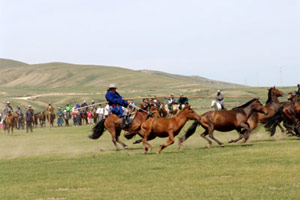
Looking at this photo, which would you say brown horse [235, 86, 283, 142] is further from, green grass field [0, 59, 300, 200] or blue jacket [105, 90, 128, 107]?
blue jacket [105, 90, 128, 107]

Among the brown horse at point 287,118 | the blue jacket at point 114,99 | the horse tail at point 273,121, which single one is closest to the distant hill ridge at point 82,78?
the brown horse at point 287,118

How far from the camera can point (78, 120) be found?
48.4m

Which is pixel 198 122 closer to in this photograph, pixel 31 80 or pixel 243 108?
pixel 243 108

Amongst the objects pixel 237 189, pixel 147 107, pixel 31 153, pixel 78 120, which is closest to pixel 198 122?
pixel 147 107

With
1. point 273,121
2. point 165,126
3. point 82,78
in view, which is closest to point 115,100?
point 165,126

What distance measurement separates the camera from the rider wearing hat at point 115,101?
20.0 metres

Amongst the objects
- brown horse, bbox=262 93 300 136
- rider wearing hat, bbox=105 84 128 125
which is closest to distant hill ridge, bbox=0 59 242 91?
brown horse, bbox=262 93 300 136

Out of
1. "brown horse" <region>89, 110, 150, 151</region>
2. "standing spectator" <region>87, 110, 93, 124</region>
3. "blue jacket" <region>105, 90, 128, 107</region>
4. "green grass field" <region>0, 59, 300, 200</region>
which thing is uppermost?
"blue jacket" <region>105, 90, 128, 107</region>

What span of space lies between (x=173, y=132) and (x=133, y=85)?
133 meters

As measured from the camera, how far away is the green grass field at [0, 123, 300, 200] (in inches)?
431

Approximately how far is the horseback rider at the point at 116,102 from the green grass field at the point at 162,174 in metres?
1.35

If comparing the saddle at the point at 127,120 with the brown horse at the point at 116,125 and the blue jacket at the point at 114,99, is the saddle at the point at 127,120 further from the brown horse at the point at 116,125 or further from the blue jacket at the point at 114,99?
the blue jacket at the point at 114,99

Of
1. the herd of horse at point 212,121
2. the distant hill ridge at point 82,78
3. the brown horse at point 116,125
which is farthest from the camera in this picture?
the distant hill ridge at point 82,78

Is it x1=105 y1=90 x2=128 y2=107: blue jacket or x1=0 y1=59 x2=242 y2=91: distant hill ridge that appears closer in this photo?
x1=105 y1=90 x2=128 y2=107: blue jacket
